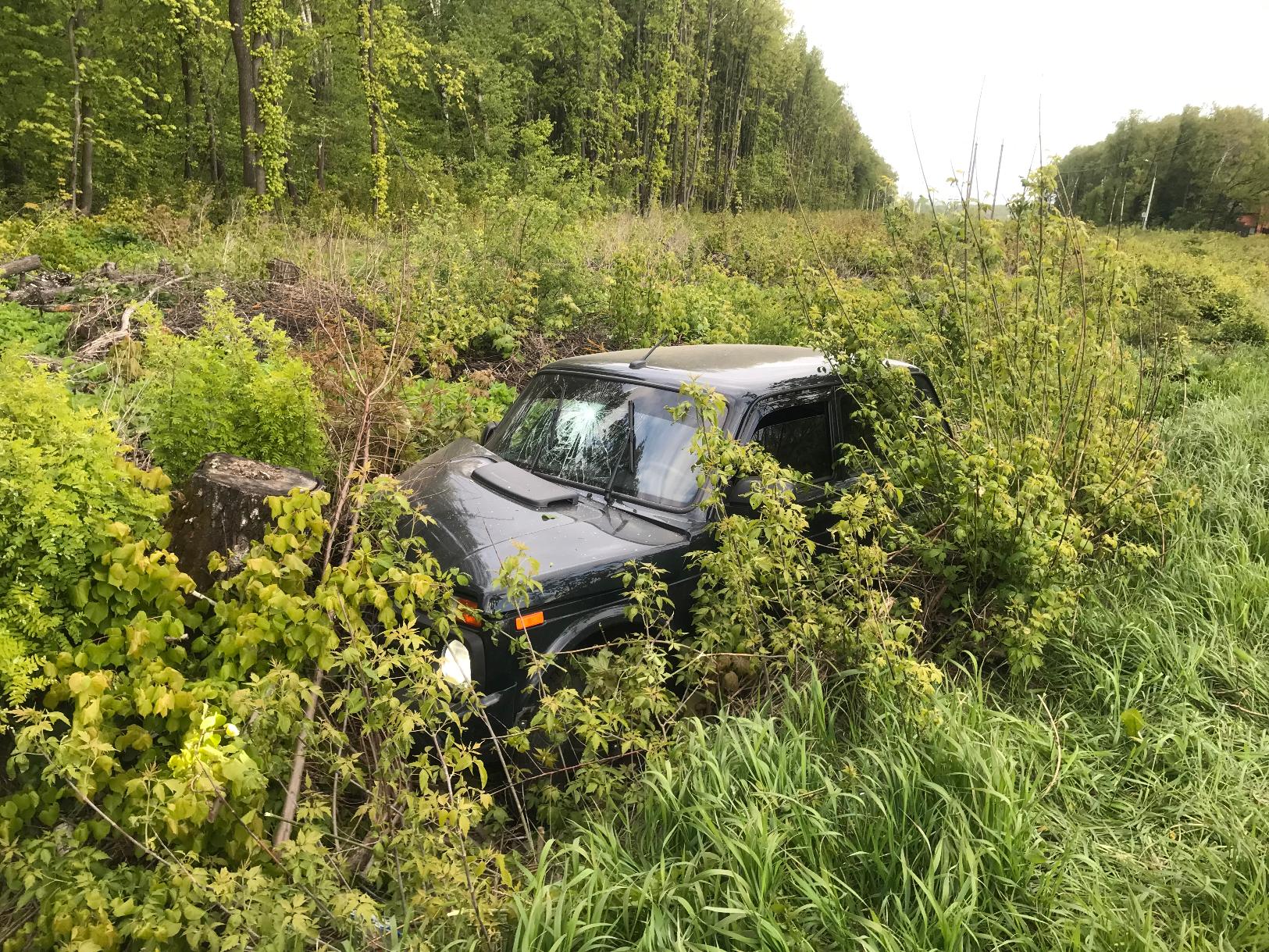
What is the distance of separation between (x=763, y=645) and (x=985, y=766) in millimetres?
1062

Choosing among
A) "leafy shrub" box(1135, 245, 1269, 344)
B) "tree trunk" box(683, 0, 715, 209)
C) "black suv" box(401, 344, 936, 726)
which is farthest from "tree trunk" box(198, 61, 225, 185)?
"leafy shrub" box(1135, 245, 1269, 344)

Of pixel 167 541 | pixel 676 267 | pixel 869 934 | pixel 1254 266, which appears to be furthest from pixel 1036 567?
pixel 1254 266

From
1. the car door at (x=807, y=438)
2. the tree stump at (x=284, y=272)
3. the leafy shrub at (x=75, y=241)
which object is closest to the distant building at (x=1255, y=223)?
the car door at (x=807, y=438)

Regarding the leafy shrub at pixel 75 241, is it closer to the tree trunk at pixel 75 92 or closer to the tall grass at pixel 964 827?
the tree trunk at pixel 75 92

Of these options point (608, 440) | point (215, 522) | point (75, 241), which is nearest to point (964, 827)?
point (608, 440)

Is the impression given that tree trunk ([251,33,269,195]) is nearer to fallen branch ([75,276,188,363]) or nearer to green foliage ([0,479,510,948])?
fallen branch ([75,276,188,363])

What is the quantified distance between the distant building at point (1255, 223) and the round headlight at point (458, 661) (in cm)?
4314

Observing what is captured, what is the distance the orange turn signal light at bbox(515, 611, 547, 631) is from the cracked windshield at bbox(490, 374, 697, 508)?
94 cm

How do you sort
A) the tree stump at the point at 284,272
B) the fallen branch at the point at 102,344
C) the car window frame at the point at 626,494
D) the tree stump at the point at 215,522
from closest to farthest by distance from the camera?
the tree stump at the point at 215,522 < the car window frame at the point at 626,494 < the fallen branch at the point at 102,344 < the tree stump at the point at 284,272

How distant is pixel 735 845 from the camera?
7.57ft

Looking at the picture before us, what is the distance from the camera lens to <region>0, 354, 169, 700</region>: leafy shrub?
8.23 feet

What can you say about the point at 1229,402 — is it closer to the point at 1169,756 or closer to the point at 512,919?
the point at 1169,756

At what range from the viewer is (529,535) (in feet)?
10.6

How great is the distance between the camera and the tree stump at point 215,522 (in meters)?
3.25
